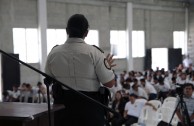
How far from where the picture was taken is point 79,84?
1948 mm

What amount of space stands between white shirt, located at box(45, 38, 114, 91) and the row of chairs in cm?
488

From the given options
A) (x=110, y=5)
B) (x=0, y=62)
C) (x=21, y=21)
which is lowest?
(x=0, y=62)

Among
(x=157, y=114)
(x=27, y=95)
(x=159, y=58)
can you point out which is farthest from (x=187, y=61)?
(x=157, y=114)

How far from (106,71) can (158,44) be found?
52.8 ft

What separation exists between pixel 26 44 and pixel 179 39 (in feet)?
33.8

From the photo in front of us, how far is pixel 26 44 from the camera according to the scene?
39.8 ft

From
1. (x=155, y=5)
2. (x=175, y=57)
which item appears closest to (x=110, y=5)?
(x=155, y=5)

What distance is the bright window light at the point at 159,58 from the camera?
17.4m

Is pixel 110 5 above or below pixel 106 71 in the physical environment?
above

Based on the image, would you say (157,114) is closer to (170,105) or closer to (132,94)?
(170,105)

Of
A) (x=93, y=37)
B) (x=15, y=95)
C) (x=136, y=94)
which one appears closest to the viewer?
(x=136, y=94)

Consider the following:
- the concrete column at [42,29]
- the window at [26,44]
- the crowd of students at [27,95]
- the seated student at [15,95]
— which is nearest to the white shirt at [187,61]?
the concrete column at [42,29]

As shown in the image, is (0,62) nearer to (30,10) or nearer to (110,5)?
(30,10)

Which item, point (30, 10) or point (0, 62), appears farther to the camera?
point (30, 10)
